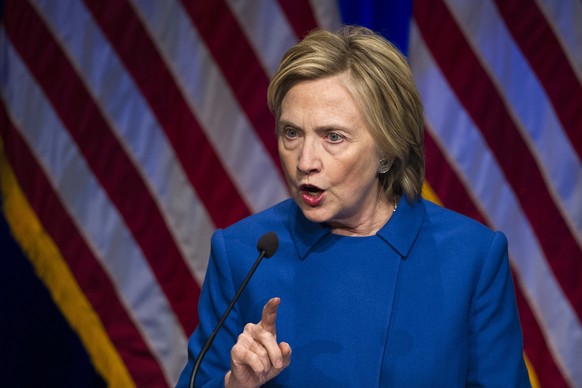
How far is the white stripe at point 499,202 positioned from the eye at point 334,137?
5.14ft

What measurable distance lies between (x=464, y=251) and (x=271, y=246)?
0.39 m

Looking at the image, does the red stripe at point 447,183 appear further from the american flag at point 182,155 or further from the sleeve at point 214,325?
the sleeve at point 214,325

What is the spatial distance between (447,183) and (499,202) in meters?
0.18

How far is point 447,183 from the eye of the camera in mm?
3016

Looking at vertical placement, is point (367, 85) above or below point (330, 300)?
above

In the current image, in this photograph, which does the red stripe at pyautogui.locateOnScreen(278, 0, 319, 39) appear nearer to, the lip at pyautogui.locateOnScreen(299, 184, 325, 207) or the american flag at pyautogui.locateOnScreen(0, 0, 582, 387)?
the american flag at pyautogui.locateOnScreen(0, 0, 582, 387)

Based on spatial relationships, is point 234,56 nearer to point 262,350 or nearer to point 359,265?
point 359,265

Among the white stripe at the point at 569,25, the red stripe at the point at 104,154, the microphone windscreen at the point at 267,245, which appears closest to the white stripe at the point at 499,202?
the white stripe at the point at 569,25

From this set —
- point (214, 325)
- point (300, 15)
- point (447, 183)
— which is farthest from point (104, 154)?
point (214, 325)

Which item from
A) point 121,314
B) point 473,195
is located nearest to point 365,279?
point 473,195

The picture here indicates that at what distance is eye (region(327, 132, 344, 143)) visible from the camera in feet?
4.90

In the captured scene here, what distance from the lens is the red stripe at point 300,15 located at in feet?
9.92

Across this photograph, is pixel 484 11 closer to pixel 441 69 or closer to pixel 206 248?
pixel 441 69

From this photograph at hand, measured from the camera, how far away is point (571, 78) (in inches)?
116
